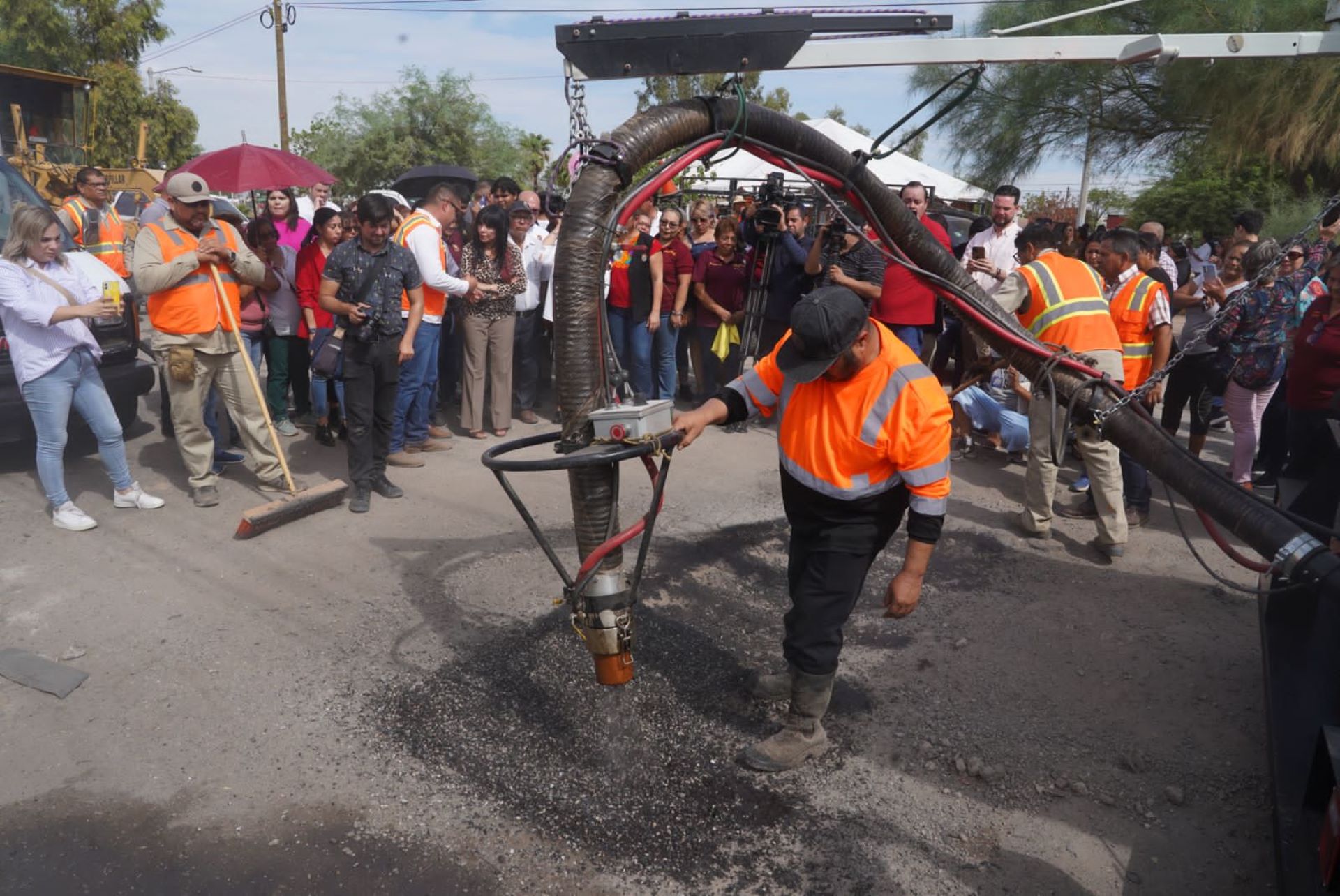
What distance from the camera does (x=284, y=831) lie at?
3.17 m

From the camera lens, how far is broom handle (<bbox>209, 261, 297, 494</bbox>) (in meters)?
5.88

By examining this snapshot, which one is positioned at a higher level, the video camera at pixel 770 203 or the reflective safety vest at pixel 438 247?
the video camera at pixel 770 203

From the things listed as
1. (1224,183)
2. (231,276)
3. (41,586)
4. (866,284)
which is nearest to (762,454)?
(866,284)

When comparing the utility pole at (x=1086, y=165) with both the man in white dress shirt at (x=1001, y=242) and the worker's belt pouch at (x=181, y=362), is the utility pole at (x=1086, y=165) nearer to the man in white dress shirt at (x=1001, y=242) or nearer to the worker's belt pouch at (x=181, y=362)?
the man in white dress shirt at (x=1001, y=242)

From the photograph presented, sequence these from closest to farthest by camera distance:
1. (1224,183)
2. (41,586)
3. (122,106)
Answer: (41,586), (1224,183), (122,106)

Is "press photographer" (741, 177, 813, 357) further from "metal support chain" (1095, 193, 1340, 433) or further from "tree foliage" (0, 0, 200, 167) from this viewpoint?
"tree foliage" (0, 0, 200, 167)

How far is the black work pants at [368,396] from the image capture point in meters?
6.05

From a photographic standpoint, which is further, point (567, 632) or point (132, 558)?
point (132, 558)

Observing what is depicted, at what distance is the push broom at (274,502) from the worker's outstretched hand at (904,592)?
13.6 feet

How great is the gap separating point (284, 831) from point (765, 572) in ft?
10.0

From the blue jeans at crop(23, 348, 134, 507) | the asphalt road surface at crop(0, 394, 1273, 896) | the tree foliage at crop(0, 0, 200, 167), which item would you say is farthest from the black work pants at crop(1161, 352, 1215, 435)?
the tree foliage at crop(0, 0, 200, 167)

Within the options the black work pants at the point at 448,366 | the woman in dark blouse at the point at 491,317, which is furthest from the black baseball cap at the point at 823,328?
the black work pants at the point at 448,366

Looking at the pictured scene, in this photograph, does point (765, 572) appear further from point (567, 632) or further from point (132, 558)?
point (132, 558)

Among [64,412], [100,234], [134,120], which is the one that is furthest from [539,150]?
[134,120]
